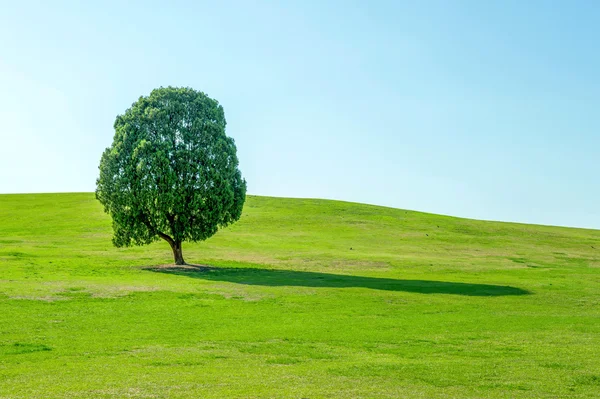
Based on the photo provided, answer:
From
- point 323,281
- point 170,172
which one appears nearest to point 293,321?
point 323,281

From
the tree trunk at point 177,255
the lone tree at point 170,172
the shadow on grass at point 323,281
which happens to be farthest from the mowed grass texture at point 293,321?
the lone tree at point 170,172

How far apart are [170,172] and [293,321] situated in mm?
30827

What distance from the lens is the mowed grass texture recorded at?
18.5 metres

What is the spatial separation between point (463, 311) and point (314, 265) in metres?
26.3

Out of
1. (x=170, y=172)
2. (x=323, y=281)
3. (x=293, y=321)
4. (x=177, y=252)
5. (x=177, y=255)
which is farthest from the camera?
(x=177, y=252)

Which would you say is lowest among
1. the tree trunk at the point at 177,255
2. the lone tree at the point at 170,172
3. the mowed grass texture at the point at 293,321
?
the mowed grass texture at the point at 293,321

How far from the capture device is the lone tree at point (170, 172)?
5862cm

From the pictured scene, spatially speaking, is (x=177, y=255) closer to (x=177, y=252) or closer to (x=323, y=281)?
(x=177, y=252)

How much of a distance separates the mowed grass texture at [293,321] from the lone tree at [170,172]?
465cm

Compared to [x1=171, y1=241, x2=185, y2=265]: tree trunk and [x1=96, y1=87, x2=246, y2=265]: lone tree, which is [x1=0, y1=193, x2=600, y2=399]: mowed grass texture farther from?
[x1=96, y1=87, x2=246, y2=265]: lone tree

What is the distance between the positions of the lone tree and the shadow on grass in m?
5.73

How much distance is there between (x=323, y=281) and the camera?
49406 millimetres

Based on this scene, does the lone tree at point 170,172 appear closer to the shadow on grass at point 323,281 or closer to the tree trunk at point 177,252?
the tree trunk at point 177,252

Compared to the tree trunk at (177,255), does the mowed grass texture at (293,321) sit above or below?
below
